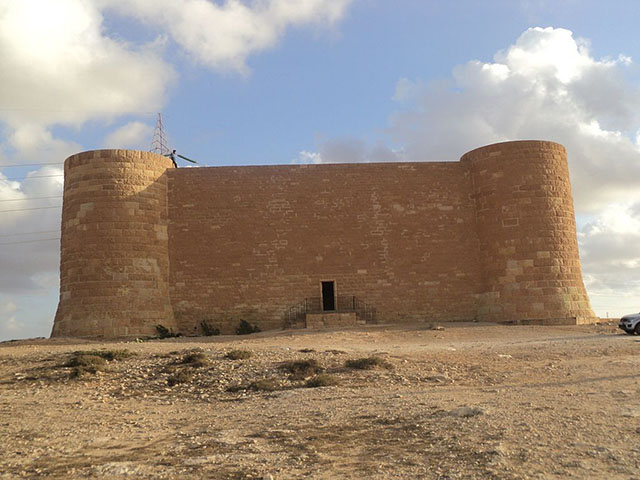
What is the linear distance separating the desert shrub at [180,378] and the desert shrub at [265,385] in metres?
1.24

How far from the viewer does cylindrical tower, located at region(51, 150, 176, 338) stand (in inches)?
705

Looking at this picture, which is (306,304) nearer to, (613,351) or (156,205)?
(156,205)

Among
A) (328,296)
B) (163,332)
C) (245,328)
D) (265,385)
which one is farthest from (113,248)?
(265,385)

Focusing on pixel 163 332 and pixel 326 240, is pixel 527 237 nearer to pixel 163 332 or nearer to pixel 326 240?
pixel 326 240

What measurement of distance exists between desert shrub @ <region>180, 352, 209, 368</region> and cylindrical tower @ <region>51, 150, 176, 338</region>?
7505mm

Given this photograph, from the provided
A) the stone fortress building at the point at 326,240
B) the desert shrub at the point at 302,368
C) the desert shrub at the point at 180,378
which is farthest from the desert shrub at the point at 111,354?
the stone fortress building at the point at 326,240

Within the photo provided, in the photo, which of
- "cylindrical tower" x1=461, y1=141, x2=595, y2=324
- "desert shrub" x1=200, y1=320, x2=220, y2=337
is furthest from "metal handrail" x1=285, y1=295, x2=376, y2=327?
"cylindrical tower" x1=461, y1=141, x2=595, y2=324

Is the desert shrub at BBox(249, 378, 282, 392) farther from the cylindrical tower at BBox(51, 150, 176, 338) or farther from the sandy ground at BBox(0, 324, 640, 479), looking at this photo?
the cylindrical tower at BBox(51, 150, 176, 338)

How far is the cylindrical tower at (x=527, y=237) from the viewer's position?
62.0ft

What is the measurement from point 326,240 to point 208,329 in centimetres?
481

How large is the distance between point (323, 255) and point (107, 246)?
6.88 metres

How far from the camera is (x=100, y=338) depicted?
17391mm

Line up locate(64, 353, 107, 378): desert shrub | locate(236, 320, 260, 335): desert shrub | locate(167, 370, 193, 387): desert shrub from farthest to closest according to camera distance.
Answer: locate(236, 320, 260, 335): desert shrub, locate(64, 353, 107, 378): desert shrub, locate(167, 370, 193, 387): desert shrub

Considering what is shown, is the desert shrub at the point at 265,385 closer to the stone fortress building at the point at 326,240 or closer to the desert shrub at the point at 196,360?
the desert shrub at the point at 196,360
